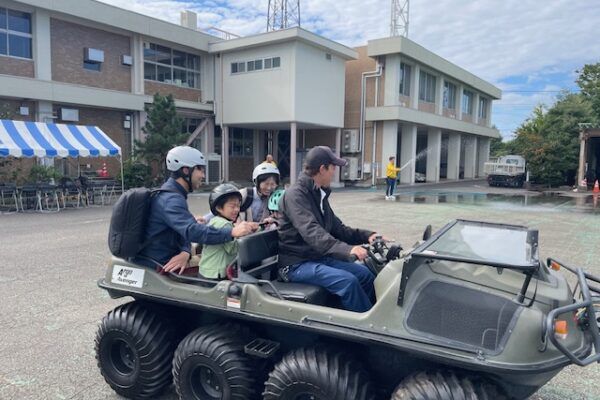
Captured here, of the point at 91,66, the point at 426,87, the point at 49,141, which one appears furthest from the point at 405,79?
the point at 49,141

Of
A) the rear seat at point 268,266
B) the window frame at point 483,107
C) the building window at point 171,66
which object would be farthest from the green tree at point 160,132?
the window frame at point 483,107

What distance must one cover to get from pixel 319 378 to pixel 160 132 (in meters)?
19.8

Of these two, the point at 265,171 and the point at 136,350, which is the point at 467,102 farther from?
the point at 136,350

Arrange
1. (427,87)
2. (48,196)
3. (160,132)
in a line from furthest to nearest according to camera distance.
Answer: (427,87), (160,132), (48,196)

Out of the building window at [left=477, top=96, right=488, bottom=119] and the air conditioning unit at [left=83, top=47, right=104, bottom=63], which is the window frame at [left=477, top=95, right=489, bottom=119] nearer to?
the building window at [left=477, top=96, right=488, bottom=119]

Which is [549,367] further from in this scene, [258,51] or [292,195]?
[258,51]

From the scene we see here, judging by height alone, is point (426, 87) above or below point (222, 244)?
above

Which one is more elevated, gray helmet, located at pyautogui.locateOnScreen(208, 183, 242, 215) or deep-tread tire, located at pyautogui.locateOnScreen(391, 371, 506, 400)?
gray helmet, located at pyautogui.locateOnScreen(208, 183, 242, 215)

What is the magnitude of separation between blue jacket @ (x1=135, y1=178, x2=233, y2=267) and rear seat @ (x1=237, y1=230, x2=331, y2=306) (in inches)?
A: 7.3

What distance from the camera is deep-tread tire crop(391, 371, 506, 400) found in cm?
222

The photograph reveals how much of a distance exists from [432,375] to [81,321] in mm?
3876

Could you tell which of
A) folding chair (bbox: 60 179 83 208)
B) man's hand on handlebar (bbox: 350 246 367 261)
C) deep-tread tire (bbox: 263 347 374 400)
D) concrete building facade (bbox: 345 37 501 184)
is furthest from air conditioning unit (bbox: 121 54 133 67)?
deep-tread tire (bbox: 263 347 374 400)

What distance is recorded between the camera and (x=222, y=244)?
11.0ft

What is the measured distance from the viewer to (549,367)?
7.08 ft
